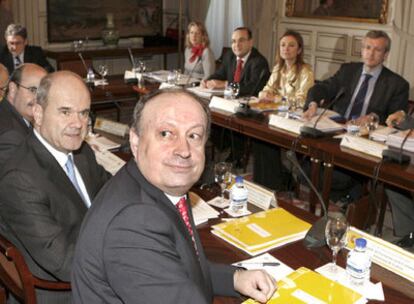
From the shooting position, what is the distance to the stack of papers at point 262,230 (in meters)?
1.83

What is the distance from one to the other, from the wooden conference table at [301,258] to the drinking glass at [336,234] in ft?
0.18

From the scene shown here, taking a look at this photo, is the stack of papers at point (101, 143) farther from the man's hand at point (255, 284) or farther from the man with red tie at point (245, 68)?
the man with red tie at point (245, 68)

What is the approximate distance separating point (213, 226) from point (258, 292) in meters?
0.53

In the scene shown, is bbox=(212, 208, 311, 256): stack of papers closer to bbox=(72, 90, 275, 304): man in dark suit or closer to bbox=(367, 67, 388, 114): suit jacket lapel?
bbox=(72, 90, 275, 304): man in dark suit

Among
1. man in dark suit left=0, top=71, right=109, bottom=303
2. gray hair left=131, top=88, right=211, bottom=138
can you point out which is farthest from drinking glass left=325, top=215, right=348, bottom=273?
man in dark suit left=0, top=71, right=109, bottom=303

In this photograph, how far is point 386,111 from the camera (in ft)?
12.6

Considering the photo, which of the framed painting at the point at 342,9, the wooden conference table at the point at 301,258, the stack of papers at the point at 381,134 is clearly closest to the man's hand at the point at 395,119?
the stack of papers at the point at 381,134

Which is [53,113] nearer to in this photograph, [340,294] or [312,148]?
[340,294]

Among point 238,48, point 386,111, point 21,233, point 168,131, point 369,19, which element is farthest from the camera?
point 369,19

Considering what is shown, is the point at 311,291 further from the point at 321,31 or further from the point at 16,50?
the point at 321,31

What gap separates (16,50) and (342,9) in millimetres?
3991

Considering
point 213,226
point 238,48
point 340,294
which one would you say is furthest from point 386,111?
point 340,294

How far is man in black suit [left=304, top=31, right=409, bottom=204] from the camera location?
12.2ft

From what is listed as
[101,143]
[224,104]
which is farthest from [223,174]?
[224,104]
